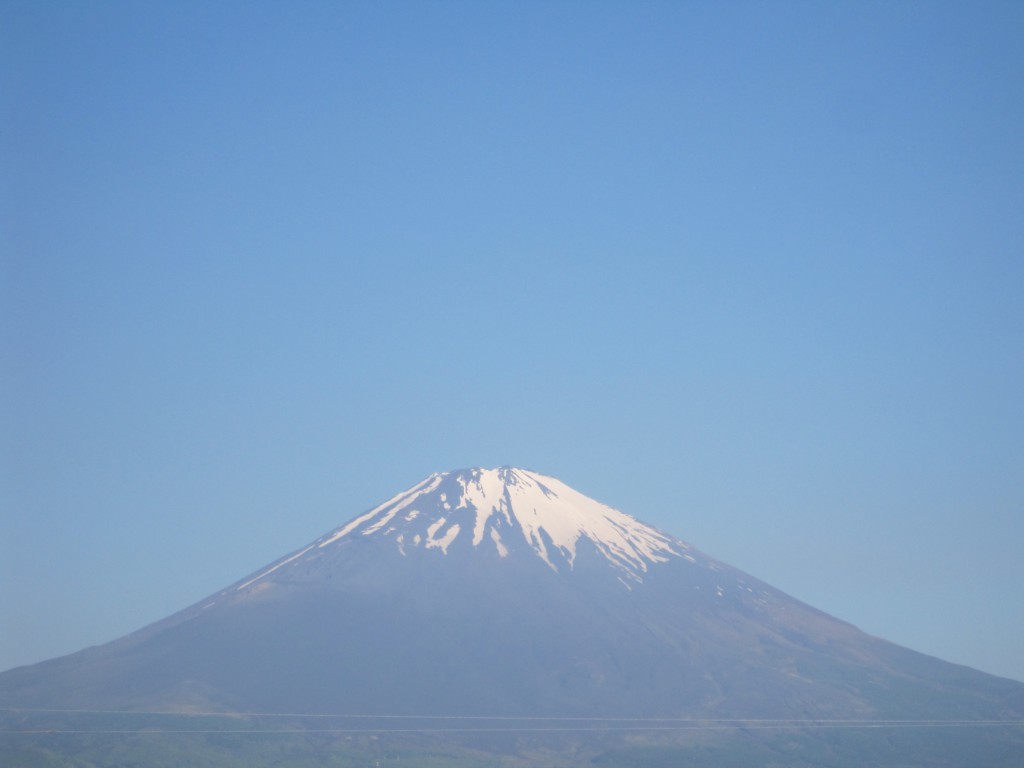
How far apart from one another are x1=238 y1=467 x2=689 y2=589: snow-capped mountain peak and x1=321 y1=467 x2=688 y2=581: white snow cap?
0.10 metres

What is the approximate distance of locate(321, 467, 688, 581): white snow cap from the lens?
142750 millimetres

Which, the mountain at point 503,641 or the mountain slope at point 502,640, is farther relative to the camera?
the mountain slope at point 502,640

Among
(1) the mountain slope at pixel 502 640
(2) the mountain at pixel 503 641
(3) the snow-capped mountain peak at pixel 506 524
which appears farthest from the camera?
(3) the snow-capped mountain peak at pixel 506 524

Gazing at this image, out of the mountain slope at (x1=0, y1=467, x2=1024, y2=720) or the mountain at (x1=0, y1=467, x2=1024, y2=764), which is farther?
the mountain slope at (x1=0, y1=467, x2=1024, y2=720)

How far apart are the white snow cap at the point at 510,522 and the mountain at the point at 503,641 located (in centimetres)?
27

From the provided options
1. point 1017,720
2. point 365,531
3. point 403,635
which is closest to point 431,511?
point 365,531

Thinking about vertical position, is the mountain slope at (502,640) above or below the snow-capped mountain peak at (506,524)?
below

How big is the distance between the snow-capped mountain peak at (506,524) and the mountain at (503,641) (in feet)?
0.93

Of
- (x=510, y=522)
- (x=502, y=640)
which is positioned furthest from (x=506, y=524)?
(x=502, y=640)

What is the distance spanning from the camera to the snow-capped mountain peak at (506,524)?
142 m

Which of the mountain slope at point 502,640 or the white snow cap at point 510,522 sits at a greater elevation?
the white snow cap at point 510,522

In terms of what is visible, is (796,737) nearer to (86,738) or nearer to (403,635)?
(403,635)

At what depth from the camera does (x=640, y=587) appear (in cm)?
13875

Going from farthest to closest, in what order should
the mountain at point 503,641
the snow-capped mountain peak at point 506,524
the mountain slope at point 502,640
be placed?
the snow-capped mountain peak at point 506,524
the mountain slope at point 502,640
the mountain at point 503,641
